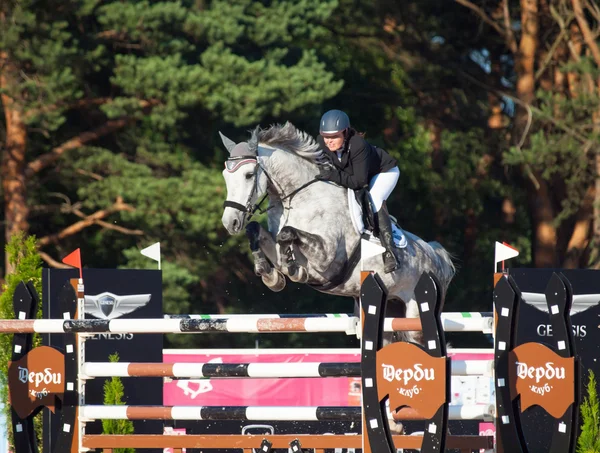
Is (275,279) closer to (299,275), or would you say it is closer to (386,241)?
(299,275)

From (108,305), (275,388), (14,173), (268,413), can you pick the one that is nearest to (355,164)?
(268,413)

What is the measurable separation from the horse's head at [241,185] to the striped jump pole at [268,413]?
0.96 meters

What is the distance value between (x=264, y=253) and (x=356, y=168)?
27.3 inches

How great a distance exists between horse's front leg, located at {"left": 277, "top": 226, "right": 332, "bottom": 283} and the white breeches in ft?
1.39

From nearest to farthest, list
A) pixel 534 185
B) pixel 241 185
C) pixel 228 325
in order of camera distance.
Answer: pixel 228 325
pixel 241 185
pixel 534 185

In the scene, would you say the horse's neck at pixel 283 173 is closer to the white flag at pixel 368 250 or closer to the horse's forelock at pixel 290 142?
the horse's forelock at pixel 290 142

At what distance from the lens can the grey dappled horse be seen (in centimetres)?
499

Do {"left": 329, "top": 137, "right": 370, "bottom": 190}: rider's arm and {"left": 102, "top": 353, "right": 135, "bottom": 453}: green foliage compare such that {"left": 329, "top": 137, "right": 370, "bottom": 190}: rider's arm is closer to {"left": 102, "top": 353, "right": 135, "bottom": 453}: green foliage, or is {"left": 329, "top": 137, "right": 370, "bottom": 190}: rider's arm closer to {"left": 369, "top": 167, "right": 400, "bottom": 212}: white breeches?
{"left": 369, "top": 167, "right": 400, "bottom": 212}: white breeches

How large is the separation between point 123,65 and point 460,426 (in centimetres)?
907

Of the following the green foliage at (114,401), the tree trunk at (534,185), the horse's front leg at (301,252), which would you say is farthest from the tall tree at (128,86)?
the horse's front leg at (301,252)

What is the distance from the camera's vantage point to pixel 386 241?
532cm

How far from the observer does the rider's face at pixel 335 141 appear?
17.3ft

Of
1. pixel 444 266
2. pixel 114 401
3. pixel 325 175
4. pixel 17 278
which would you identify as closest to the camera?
pixel 325 175

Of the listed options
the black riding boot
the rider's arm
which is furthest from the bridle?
the black riding boot
